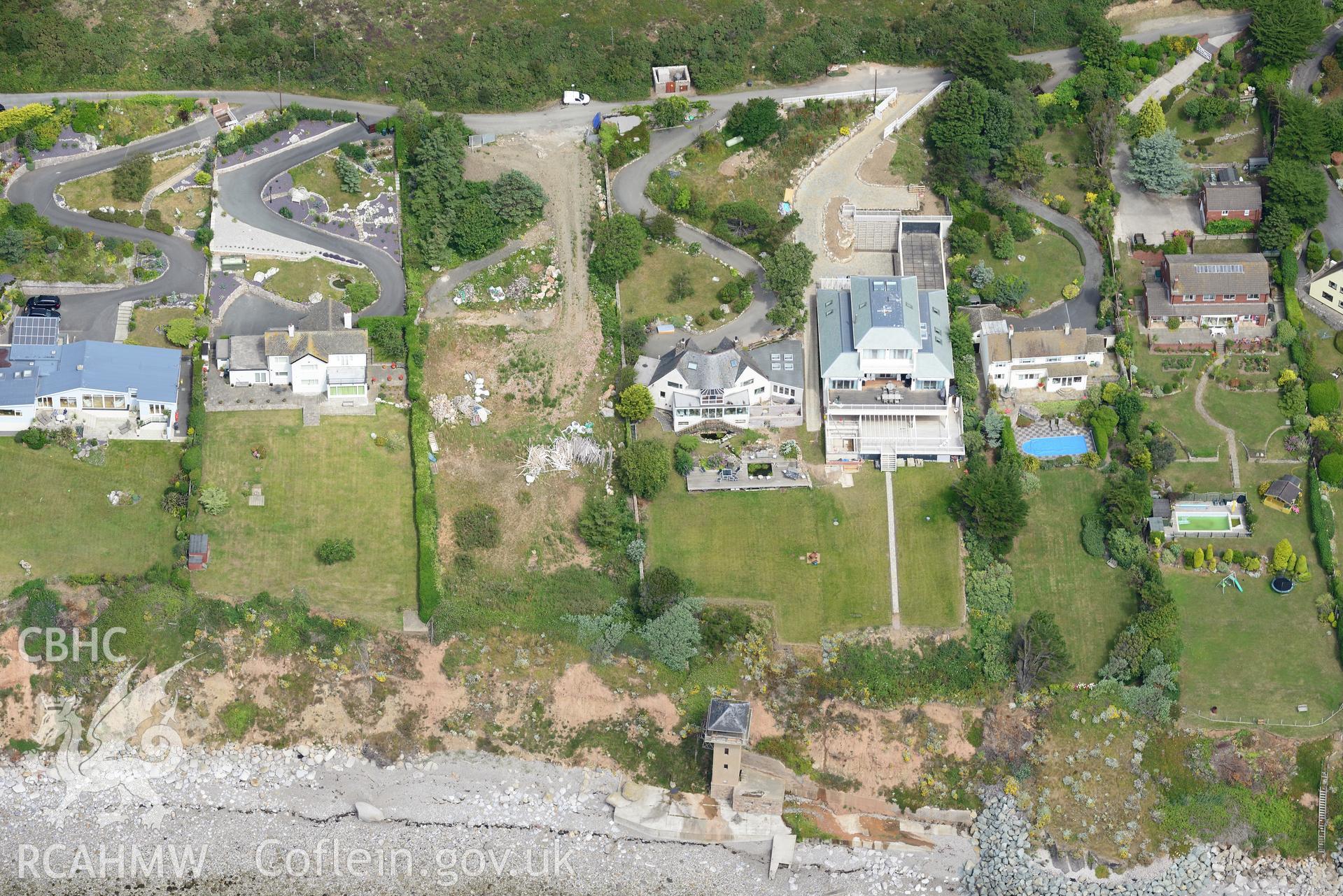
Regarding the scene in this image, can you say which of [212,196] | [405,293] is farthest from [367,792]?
[212,196]

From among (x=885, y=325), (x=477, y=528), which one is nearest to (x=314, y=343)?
(x=477, y=528)

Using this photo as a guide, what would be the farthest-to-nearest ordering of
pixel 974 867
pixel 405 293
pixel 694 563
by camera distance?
pixel 405 293 < pixel 694 563 < pixel 974 867

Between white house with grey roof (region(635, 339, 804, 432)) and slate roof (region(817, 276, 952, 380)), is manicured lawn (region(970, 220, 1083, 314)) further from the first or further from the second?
white house with grey roof (region(635, 339, 804, 432))

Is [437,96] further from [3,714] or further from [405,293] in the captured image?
[3,714]

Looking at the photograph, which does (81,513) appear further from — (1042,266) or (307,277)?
(1042,266)

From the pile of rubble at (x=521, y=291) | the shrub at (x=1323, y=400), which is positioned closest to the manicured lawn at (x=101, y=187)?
the pile of rubble at (x=521, y=291)

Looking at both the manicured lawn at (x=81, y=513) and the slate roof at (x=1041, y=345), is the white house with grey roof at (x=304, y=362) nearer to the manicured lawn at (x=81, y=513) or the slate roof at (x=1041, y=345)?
the manicured lawn at (x=81, y=513)

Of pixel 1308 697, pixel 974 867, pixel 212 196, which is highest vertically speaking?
pixel 212 196
